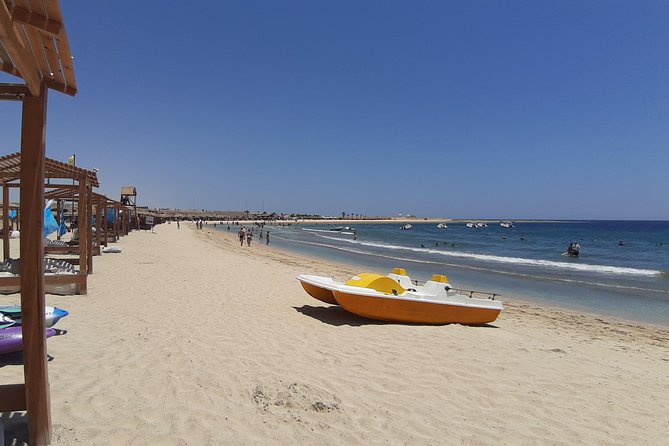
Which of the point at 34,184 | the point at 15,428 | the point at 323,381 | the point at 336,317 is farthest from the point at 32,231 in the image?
the point at 336,317

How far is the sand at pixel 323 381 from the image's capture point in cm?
333

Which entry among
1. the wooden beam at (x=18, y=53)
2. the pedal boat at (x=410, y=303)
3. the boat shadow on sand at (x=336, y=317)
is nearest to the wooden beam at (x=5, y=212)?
the boat shadow on sand at (x=336, y=317)

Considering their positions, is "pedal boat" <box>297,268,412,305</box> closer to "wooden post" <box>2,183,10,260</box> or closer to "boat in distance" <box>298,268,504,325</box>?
"boat in distance" <box>298,268,504,325</box>

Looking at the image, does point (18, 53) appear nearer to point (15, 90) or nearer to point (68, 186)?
point (15, 90)

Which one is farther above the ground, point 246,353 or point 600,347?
point 246,353

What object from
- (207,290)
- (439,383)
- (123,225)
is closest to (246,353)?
(439,383)

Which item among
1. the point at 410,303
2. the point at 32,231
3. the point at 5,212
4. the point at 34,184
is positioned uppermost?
the point at 34,184

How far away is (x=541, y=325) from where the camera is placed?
29.9 feet

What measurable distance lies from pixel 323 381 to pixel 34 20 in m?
3.93

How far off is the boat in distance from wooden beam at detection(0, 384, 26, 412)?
16.3ft

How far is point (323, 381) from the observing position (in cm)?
440

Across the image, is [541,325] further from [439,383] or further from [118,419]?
[118,419]

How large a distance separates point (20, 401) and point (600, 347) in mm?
8558

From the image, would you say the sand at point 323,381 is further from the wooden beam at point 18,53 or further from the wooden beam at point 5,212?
the wooden beam at point 5,212
